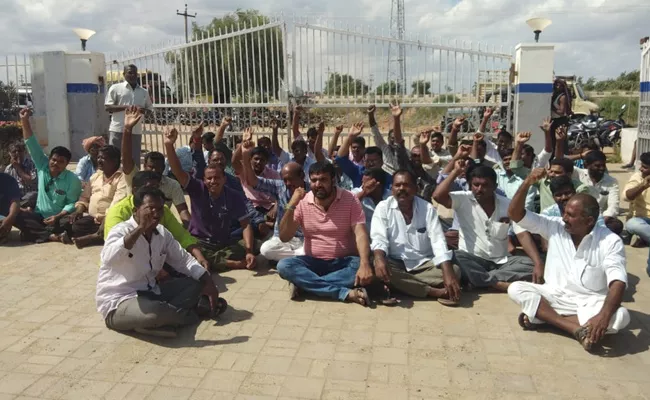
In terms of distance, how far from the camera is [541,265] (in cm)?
444

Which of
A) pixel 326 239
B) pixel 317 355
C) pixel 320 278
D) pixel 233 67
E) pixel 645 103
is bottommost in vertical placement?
pixel 317 355

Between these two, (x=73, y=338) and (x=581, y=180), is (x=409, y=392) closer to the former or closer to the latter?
(x=73, y=338)

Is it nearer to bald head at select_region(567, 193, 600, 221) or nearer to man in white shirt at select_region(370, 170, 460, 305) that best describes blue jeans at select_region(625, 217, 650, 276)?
man in white shirt at select_region(370, 170, 460, 305)

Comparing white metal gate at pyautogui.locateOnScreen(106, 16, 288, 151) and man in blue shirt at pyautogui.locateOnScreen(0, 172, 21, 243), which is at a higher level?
white metal gate at pyautogui.locateOnScreen(106, 16, 288, 151)

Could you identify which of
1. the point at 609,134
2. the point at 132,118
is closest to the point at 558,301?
the point at 132,118

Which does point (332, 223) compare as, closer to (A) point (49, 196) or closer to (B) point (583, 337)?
(B) point (583, 337)

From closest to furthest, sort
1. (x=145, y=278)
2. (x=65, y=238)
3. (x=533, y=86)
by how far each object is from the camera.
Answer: (x=145, y=278) → (x=65, y=238) → (x=533, y=86)

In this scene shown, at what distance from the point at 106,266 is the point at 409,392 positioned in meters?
2.09

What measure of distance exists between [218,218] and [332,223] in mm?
1314

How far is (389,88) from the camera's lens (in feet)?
31.4

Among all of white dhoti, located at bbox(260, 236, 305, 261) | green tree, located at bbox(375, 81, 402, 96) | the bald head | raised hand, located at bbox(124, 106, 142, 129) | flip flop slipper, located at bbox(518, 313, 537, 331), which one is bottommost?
flip flop slipper, located at bbox(518, 313, 537, 331)

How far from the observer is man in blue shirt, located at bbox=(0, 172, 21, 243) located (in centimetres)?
621

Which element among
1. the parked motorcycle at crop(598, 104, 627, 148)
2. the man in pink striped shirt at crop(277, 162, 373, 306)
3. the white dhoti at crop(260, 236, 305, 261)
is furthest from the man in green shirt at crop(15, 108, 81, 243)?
the parked motorcycle at crop(598, 104, 627, 148)

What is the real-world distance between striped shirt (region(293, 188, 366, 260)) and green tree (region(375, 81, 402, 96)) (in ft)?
17.6
